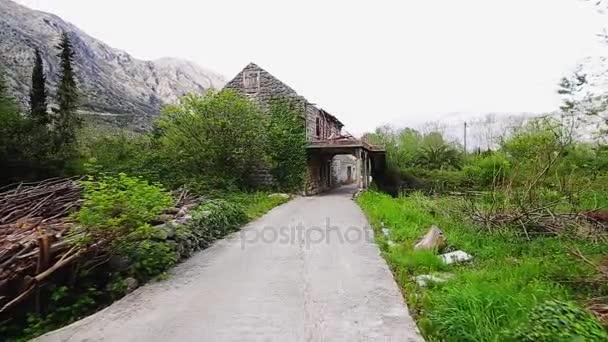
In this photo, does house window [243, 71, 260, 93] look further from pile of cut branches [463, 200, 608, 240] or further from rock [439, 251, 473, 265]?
Result: rock [439, 251, 473, 265]

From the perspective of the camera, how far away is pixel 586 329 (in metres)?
2.77

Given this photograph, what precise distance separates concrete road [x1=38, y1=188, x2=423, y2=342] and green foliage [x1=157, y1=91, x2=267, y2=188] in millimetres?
9216

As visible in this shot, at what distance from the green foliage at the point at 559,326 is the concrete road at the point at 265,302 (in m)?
0.95

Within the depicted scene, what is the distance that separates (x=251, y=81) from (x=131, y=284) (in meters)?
17.8

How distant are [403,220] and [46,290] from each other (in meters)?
6.94

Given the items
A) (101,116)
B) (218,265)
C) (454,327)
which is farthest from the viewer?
(101,116)

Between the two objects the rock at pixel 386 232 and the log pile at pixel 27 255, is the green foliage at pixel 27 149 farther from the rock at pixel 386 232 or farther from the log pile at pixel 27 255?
the rock at pixel 386 232

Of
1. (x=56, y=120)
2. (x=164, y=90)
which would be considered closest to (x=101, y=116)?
(x=56, y=120)

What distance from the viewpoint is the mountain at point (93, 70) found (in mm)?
26766

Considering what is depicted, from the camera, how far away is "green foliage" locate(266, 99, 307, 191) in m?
20.1

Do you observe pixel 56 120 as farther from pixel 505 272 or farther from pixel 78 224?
pixel 505 272

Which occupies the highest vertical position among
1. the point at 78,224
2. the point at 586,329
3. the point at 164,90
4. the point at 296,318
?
the point at 164,90

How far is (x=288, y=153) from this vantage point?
20.3 meters

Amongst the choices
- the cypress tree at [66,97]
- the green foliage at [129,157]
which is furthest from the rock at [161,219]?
the cypress tree at [66,97]
